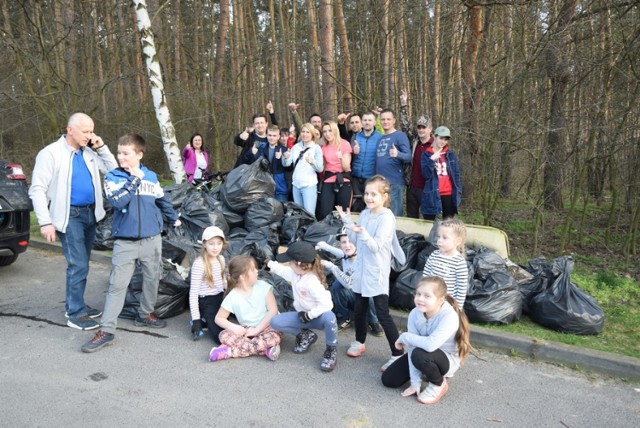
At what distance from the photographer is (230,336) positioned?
3986 mm

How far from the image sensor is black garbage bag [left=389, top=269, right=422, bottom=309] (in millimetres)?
4645

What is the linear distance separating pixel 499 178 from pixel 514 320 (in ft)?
9.29

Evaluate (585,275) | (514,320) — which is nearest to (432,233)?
(514,320)

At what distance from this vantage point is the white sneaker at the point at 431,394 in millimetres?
3244

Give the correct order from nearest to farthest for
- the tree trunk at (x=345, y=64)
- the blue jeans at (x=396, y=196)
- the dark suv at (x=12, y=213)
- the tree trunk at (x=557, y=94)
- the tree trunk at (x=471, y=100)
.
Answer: the dark suv at (x=12, y=213) → the blue jeans at (x=396, y=196) → the tree trunk at (x=557, y=94) → the tree trunk at (x=471, y=100) → the tree trunk at (x=345, y=64)

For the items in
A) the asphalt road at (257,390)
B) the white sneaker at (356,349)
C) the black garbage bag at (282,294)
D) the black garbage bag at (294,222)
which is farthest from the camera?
the black garbage bag at (294,222)

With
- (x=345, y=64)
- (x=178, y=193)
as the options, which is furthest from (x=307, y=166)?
(x=345, y=64)

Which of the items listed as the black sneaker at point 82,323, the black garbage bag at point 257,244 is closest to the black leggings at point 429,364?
the black garbage bag at point 257,244

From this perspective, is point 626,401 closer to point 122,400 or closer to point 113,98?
point 122,400

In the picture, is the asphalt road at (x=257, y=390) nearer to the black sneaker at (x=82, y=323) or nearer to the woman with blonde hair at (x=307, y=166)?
the black sneaker at (x=82, y=323)

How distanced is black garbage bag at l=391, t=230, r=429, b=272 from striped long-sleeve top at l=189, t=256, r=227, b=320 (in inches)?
62.8

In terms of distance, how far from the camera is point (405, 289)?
15.3 feet

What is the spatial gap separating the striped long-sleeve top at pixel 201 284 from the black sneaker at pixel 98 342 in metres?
0.66

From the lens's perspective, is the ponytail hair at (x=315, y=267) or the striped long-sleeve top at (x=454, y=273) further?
the ponytail hair at (x=315, y=267)
